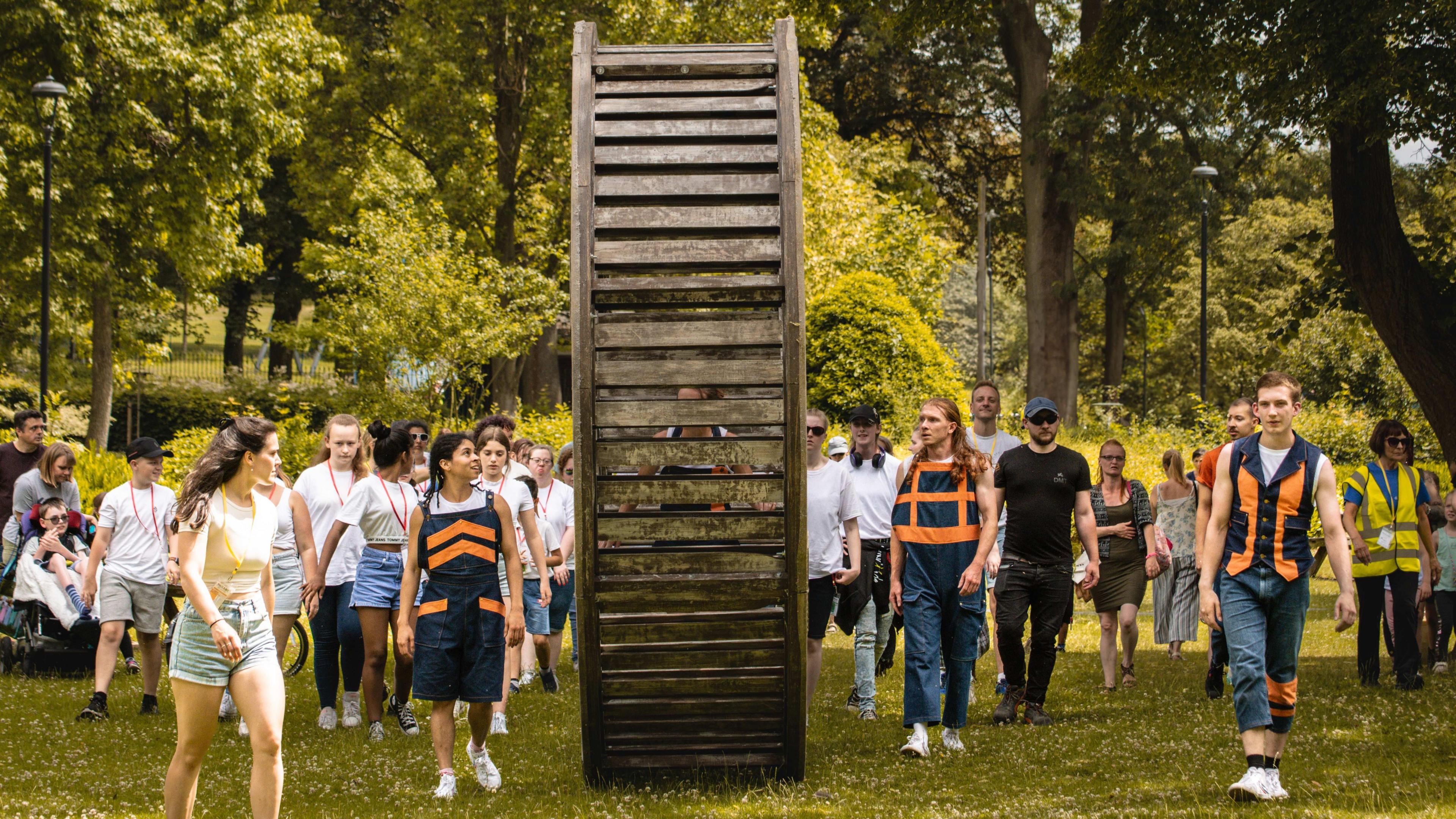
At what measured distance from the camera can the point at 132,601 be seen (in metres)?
9.55

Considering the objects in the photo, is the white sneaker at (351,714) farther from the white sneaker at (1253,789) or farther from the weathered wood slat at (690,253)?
the white sneaker at (1253,789)

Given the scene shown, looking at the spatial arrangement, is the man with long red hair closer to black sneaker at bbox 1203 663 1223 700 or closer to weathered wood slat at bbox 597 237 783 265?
weathered wood slat at bbox 597 237 783 265

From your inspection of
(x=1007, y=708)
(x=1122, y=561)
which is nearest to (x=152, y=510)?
(x=1007, y=708)

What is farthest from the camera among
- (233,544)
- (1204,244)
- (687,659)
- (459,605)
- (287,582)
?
(1204,244)

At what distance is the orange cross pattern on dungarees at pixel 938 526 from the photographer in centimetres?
766

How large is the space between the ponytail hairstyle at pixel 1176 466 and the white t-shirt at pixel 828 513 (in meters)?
3.67

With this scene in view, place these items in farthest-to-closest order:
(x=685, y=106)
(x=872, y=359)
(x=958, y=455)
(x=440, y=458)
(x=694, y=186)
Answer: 1. (x=872, y=359)
2. (x=958, y=455)
3. (x=440, y=458)
4. (x=685, y=106)
5. (x=694, y=186)

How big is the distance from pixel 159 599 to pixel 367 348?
49.8ft

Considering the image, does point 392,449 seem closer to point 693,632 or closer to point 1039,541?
point 693,632

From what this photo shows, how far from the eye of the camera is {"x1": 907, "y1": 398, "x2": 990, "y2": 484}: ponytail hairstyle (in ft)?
25.3

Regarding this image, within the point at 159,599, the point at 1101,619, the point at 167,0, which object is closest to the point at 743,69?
the point at 1101,619

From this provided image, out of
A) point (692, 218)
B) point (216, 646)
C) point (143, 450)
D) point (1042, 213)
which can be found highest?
point (1042, 213)

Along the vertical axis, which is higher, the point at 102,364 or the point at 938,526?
the point at 102,364

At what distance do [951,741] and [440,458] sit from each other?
3.49 m
